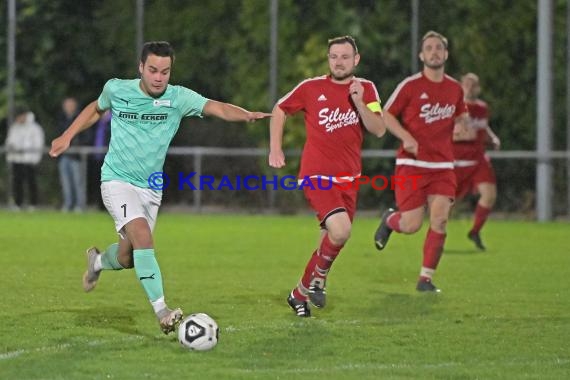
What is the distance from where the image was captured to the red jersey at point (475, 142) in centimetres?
1736

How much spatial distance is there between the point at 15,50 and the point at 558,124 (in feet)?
33.3

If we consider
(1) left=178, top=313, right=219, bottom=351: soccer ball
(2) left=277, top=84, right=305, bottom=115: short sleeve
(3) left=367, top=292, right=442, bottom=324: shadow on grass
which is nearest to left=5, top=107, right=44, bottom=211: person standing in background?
(3) left=367, top=292, right=442, bottom=324: shadow on grass

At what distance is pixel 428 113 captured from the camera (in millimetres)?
12477

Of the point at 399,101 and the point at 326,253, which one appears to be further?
the point at 399,101

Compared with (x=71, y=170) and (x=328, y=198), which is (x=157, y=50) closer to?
(x=328, y=198)

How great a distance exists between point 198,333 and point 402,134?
149 inches

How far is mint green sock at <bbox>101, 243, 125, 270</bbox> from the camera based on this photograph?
32.9 feet

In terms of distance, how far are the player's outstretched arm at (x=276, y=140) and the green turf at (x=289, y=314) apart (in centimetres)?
109

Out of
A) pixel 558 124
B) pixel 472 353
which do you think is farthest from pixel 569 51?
pixel 472 353

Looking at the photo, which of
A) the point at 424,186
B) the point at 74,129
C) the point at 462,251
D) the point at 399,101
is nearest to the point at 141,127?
the point at 74,129

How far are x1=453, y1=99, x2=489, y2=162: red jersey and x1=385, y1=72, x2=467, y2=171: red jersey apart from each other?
4740 mm

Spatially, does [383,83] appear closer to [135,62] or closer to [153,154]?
[135,62]

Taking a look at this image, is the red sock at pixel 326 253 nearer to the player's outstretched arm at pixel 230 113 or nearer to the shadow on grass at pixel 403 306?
the shadow on grass at pixel 403 306

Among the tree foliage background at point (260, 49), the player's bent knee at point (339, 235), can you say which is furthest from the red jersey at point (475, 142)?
the player's bent knee at point (339, 235)
